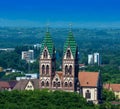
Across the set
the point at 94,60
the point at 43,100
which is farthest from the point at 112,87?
the point at 94,60

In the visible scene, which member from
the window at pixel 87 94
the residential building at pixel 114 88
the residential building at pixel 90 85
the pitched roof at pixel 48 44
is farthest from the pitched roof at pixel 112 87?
the pitched roof at pixel 48 44

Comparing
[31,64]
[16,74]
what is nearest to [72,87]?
[16,74]

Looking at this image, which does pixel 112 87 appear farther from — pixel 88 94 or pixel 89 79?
pixel 89 79

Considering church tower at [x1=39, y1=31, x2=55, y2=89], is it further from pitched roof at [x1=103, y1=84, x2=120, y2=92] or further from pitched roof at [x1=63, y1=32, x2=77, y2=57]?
pitched roof at [x1=103, y1=84, x2=120, y2=92]

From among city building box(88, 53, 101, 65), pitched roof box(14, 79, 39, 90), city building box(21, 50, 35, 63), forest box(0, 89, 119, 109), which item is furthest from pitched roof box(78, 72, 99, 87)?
city building box(21, 50, 35, 63)

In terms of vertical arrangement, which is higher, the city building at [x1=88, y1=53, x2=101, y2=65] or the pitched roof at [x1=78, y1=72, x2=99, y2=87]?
the city building at [x1=88, y1=53, x2=101, y2=65]

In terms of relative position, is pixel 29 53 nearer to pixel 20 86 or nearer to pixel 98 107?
pixel 20 86

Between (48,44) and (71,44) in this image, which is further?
(48,44)
